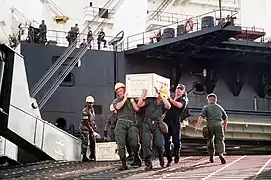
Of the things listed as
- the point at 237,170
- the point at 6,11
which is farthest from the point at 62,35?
the point at 237,170

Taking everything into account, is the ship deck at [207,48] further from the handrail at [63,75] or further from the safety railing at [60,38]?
the handrail at [63,75]

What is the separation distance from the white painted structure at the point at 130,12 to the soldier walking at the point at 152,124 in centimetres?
984

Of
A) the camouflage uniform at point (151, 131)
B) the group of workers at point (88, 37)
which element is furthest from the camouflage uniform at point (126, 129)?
the group of workers at point (88, 37)

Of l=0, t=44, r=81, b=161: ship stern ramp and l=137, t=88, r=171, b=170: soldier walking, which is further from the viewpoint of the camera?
l=0, t=44, r=81, b=161: ship stern ramp

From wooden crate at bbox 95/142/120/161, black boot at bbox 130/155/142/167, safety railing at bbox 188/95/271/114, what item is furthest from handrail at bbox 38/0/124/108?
black boot at bbox 130/155/142/167

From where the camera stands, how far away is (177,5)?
67.4 ft

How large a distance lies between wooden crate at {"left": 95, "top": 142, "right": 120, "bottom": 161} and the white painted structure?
22.2ft

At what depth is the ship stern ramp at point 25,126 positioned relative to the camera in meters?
8.11

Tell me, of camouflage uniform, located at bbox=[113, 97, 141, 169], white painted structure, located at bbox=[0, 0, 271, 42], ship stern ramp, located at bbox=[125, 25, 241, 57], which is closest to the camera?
camouflage uniform, located at bbox=[113, 97, 141, 169]

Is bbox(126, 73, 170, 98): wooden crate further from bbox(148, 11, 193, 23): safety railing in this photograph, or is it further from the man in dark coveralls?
bbox(148, 11, 193, 23): safety railing

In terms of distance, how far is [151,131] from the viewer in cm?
698

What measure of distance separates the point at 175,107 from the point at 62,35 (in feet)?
38.2

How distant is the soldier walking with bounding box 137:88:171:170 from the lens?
22.6 ft

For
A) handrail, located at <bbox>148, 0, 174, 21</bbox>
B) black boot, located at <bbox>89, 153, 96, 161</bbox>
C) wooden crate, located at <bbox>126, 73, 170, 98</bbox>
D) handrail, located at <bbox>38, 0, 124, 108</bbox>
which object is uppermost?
handrail, located at <bbox>148, 0, 174, 21</bbox>
